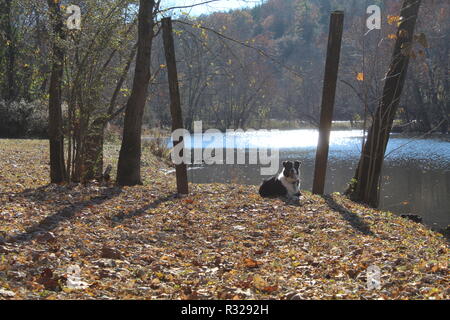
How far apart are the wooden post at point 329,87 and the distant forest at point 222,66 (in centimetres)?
57

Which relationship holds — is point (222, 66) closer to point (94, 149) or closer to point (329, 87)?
point (329, 87)

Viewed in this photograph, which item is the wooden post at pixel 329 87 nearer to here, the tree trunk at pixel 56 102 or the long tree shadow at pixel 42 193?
the long tree shadow at pixel 42 193

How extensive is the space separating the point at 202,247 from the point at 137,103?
653 centimetres

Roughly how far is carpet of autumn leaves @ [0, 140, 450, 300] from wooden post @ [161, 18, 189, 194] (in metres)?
0.56

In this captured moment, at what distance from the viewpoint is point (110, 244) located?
7629 mm

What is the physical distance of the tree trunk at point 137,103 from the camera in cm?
1329

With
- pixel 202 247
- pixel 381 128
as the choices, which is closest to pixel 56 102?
pixel 202 247

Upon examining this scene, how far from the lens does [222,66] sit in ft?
55.0

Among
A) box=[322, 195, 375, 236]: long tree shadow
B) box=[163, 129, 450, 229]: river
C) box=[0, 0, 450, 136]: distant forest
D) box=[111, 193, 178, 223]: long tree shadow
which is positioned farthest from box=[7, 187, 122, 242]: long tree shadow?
box=[163, 129, 450, 229]: river

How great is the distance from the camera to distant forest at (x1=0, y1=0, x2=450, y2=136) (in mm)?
13211

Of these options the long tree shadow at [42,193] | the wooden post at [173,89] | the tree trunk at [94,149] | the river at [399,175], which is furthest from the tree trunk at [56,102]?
the river at [399,175]
